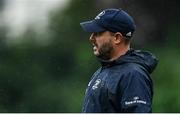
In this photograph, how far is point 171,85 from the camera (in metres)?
9.40

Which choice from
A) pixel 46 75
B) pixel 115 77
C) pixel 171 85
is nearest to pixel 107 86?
pixel 115 77

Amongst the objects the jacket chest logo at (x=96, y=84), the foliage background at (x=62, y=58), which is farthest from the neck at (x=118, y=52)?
the foliage background at (x=62, y=58)

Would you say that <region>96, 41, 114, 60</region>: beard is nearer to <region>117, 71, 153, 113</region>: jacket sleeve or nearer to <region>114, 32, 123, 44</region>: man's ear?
<region>114, 32, 123, 44</region>: man's ear

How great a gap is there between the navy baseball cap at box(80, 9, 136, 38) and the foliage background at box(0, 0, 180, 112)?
172 inches

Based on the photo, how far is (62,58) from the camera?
34.2 ft

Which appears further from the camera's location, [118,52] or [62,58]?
[62,58]

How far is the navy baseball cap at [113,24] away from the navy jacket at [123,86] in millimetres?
133

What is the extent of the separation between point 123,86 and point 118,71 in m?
0.12

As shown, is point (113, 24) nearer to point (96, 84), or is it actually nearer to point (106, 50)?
point (106, 50)

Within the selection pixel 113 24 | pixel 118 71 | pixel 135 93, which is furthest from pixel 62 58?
pixel 135 93

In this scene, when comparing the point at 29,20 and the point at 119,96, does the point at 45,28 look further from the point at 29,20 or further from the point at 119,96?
the point at 119,96

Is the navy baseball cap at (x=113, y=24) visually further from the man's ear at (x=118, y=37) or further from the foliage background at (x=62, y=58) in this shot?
the foliage background at (x=62, y=58)

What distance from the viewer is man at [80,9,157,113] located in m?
4.81

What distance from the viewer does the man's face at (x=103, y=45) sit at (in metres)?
5.02
